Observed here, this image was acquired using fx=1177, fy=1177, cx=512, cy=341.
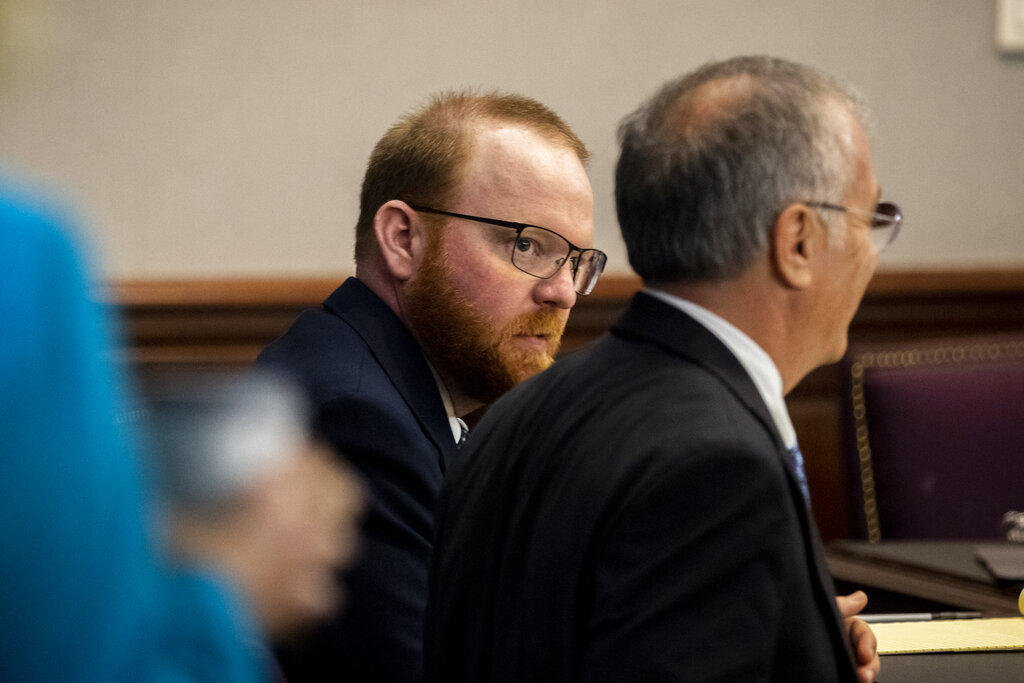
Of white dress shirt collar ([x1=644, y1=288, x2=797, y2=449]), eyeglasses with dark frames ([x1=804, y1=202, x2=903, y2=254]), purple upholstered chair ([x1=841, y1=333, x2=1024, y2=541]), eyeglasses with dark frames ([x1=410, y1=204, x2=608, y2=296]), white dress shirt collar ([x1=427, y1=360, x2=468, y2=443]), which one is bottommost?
purple upholstered chair ([x1=841, y1=333, x2=1024, y2=541])

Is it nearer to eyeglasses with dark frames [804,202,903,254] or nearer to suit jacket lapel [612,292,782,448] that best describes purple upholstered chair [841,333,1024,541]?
eyeglasses with dark frames [804,202,903,254]

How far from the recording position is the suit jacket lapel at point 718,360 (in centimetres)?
100

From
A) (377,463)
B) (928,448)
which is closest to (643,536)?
(377,463)

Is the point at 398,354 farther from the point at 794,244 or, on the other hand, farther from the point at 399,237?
the point at 794,244

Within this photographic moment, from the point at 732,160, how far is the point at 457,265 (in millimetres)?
824

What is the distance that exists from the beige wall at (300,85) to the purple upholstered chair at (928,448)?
0.88 m

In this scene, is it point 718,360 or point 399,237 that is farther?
point 399,237

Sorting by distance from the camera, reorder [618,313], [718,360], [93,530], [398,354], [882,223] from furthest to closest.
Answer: [618,313] → [398,354] → [882,223] → [718,360] → [93,530]

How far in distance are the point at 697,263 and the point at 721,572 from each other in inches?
13.2

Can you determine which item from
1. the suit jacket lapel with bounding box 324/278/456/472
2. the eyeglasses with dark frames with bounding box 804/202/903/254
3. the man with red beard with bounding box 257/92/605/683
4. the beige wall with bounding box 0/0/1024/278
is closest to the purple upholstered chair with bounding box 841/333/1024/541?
the beige wall with bounding box 0/0/1024/278

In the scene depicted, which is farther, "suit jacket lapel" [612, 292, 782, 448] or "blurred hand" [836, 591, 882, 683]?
"blurred hand" [836, 591, 882, 683]

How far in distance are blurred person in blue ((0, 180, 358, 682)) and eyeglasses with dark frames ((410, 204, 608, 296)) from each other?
1362 millimetres

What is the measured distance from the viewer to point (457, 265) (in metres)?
1.89

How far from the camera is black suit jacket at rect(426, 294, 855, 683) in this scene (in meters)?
0.93
